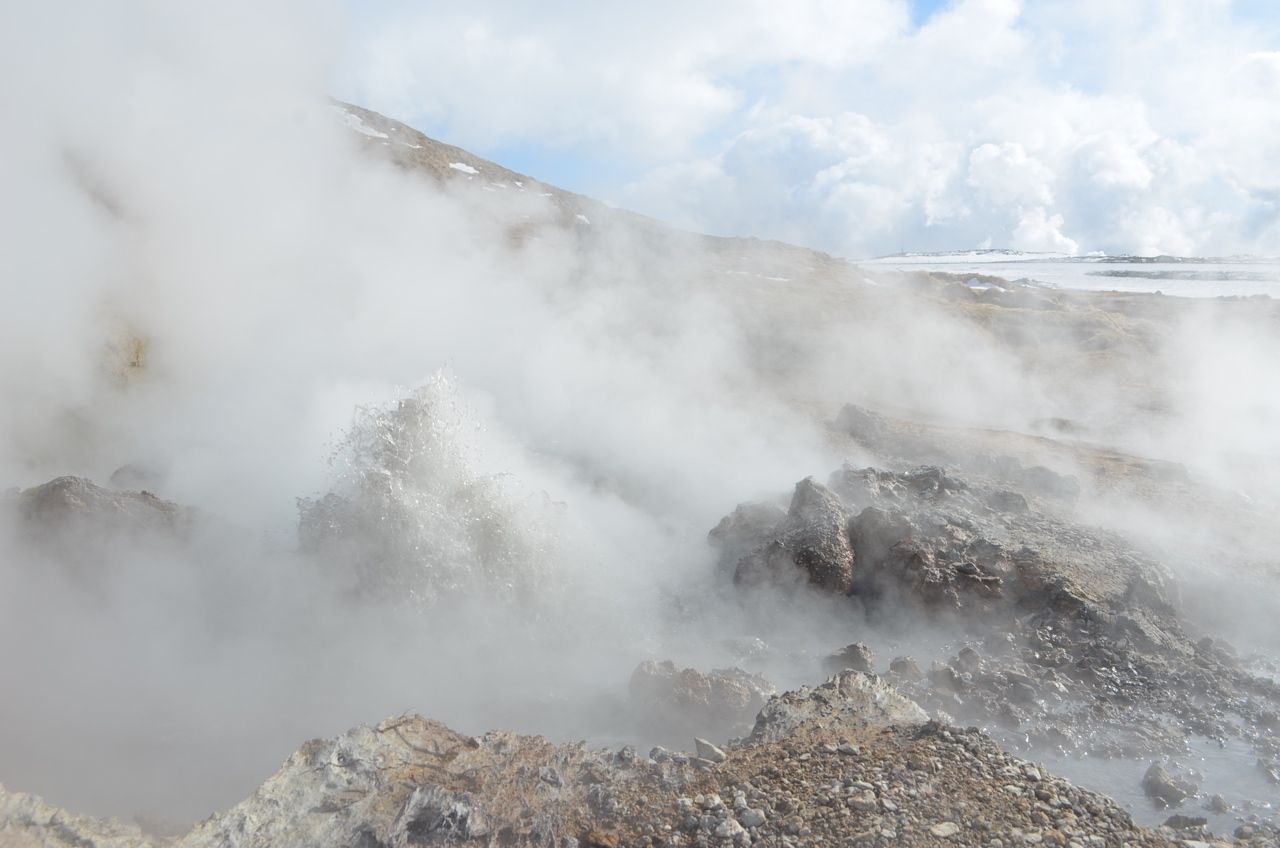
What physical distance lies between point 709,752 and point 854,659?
64.0 inches

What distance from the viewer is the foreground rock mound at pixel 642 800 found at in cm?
303

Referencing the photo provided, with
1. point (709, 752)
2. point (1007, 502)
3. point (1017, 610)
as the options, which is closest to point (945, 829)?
point (709, 752)

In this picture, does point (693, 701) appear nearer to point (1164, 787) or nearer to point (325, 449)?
point (1164, 787)

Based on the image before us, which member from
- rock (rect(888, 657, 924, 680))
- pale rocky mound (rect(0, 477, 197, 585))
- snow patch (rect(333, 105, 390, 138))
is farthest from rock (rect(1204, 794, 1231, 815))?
snow patch (rect(333, 105, 390, 138))

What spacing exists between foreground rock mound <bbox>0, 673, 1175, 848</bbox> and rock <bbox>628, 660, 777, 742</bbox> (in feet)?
2.46

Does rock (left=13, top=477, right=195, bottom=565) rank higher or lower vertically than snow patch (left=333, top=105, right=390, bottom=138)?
lower

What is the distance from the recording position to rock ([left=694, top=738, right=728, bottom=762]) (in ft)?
11.8

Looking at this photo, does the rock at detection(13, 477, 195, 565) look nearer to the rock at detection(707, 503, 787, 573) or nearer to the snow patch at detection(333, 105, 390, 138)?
the rock at detection(707, 503, 787, 573)

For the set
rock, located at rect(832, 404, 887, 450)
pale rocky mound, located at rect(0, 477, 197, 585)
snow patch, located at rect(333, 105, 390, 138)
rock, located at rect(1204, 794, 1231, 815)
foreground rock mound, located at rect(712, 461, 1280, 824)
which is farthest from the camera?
snow patch, located at rect(333, 105, 390, 138)

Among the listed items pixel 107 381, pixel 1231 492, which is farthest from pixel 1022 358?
pixel 107 381

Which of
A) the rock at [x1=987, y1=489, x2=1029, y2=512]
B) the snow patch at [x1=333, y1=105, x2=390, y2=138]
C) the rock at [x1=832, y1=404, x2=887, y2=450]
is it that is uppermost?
the snow patch at [x1=333, y1=105, x2=390, y2=138]

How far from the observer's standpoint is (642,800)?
10.7 feet

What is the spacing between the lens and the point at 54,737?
4.32m

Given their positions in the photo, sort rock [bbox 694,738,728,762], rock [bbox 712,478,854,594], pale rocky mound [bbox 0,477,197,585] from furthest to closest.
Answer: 1. rock [bbox 712,478,854,594]
2. pale rocky mound [bbox 0,477,197,585]
3. rock [bbox 694,738,728,762]
